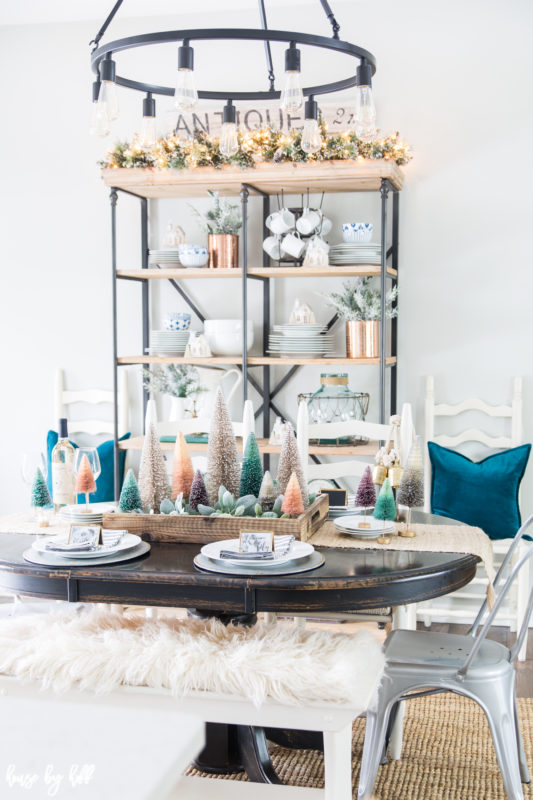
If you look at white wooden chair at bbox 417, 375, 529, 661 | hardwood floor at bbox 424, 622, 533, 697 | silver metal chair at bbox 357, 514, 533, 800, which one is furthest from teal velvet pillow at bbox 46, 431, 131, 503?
silver metal chair at bbox 357, 514, 533, 800

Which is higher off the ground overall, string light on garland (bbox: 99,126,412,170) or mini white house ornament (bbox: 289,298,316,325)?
string light on garland (bbox: 99,126,412,170)

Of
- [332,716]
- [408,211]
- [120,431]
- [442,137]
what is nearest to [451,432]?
[408,211]

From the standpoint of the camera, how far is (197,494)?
2.26 metres

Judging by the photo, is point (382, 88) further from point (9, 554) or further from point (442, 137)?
point (9, 554)

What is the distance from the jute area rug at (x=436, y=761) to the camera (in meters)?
2.30

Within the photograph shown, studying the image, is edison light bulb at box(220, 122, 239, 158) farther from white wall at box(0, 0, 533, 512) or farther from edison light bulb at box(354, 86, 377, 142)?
white wall at box(0, 0, 533, 512)

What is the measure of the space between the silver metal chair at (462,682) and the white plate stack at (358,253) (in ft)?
5.43

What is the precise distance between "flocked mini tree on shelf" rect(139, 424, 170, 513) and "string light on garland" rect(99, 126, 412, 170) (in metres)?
1.49

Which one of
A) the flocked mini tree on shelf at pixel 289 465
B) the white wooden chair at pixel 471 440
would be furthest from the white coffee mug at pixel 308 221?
the flocked mini tree on shelf at pixel 289 465

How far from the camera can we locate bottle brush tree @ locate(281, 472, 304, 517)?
2.16 m

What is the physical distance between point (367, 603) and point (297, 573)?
17cm

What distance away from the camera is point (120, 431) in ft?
13.0

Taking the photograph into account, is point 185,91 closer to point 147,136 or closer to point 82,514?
point 147,136

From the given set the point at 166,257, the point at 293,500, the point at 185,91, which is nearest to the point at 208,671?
the point at 293,500
